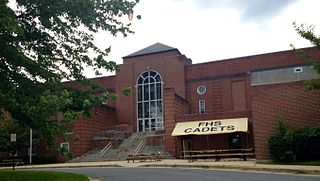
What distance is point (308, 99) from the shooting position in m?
27.3

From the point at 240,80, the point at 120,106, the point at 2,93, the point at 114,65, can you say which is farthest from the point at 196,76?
the point at 2,93

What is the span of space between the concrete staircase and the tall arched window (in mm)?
5019

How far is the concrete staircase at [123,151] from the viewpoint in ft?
119

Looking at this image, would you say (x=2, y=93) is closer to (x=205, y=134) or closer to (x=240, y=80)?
(x=205, y=134)

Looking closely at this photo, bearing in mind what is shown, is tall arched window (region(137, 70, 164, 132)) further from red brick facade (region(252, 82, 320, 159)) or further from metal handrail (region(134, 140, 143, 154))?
red brick facade (region(252, 82, 320, 159))

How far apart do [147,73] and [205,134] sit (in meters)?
15.9

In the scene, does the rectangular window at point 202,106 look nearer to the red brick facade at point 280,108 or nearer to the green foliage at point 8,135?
the red brick facade at point 280,108

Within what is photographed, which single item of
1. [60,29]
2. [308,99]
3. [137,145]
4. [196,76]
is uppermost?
[196,76]

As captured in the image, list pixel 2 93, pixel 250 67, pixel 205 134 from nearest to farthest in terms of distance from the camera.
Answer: pixel 2 93 → pixel 205 134 → pixel 250 67

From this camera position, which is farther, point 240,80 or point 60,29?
point 240,80

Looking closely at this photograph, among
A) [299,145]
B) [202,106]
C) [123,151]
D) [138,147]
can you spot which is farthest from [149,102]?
[299,145]

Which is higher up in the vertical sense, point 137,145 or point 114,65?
point 114,65

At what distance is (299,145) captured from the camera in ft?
80.5

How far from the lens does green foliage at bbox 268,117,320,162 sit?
80.0 ft
